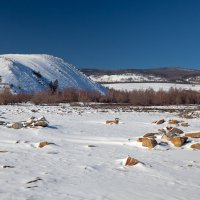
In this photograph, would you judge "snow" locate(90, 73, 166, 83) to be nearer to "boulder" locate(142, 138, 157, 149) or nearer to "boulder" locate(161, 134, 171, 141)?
"boulder" locate(161, 134, 171, 141)

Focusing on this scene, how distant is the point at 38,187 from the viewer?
8391mm

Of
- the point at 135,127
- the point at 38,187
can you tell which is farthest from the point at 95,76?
the point at 38,187

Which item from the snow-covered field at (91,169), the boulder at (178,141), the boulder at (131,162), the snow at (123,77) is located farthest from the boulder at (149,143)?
the snow at (123,77)

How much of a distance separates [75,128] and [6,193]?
10.1 metres

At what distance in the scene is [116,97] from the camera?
43031 mm

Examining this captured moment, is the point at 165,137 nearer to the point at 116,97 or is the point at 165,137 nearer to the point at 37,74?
the point at 116,97

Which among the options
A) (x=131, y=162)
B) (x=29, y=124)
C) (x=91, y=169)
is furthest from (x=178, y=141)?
(x=29, y=124)

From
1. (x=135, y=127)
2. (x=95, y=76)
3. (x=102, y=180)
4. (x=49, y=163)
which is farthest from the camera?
(x=95, y=76)

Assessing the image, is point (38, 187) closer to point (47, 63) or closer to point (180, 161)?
point (180, 161)

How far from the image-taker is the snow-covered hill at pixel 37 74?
5359 centimetres

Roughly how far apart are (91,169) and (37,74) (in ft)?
167

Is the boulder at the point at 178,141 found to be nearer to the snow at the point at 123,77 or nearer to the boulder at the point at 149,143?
the boulder at the point at 149,143

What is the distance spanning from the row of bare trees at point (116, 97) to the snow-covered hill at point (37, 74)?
9180 millimetres

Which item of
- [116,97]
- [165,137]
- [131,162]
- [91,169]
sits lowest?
[91,169]
